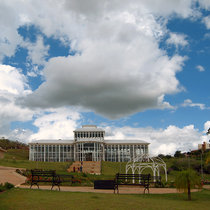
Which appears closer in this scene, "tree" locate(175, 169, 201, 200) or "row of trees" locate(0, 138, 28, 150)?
"tree" locate(175, 169, 201, 200)

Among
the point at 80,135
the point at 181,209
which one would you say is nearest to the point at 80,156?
the point at 80,135

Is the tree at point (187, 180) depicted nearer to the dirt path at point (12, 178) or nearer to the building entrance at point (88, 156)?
the dirt path at point (12, 178)

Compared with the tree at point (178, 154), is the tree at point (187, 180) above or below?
above

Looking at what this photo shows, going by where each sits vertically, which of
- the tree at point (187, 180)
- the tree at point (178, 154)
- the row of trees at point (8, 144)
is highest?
the row of trees at point (8, 144)

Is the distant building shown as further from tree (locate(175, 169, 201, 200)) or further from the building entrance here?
tree (locate(175, 169, 201, 200))

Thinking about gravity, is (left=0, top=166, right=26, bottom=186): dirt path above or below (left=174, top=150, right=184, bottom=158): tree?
below

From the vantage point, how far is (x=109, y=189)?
49.8 ft

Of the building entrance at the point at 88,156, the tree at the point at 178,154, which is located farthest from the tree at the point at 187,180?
the tree at the point at 178,154

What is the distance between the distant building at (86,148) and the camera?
53.3m

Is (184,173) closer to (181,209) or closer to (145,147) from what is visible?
(181,209)

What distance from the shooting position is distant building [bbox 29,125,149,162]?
53344 mm

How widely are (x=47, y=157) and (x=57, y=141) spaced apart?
413cm

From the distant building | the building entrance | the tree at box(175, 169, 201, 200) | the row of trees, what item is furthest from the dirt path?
the row of trees

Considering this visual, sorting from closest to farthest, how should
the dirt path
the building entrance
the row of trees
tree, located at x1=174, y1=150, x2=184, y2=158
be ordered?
1. the dirt path
2. the building entrance
3. tree, located at x1=174, y1=150, x2=184, y2=158
4. the row of trees
